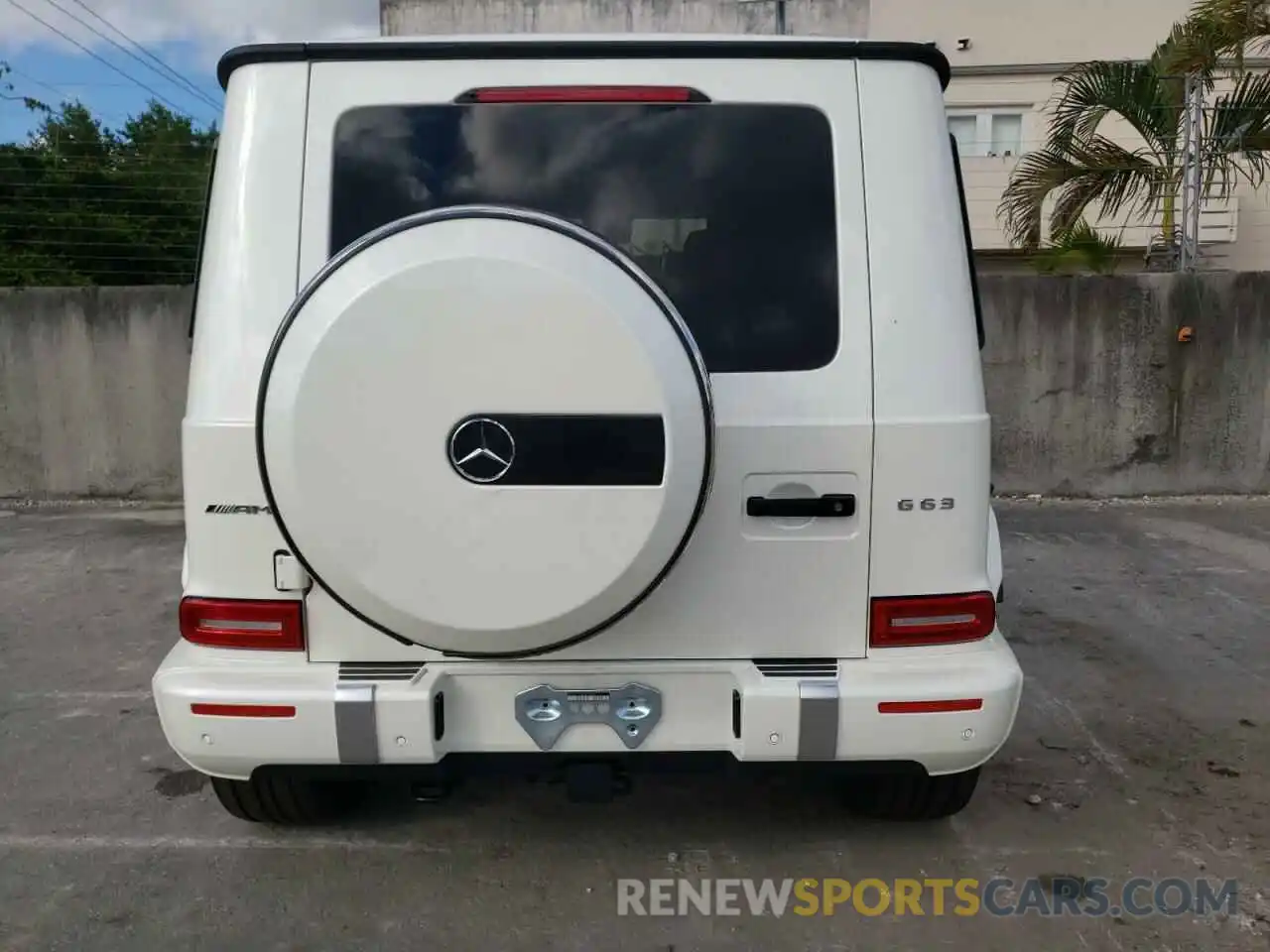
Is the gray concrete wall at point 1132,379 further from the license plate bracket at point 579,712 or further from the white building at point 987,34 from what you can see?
the license plate bracket at point 579,712

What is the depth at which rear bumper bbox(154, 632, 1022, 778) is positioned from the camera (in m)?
2.59

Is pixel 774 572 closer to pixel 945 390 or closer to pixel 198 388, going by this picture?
pixel 945 390

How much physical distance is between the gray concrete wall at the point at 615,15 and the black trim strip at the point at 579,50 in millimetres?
12631

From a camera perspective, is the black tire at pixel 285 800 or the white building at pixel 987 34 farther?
the white building at pixel 987 34

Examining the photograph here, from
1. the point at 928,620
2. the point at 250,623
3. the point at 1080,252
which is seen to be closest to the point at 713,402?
the point at 928,620

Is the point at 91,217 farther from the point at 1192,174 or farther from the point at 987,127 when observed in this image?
the point at 987,127

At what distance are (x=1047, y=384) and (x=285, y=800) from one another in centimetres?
704

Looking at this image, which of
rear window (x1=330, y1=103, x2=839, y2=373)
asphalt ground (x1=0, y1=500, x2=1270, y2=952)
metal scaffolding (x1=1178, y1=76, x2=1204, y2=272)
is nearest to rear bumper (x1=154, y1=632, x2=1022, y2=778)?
asphalt ground (x1=0, y1=500, x2=1270, y2=952)

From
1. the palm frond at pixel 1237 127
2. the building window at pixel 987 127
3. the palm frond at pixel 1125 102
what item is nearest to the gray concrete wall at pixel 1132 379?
the palm frond at pixel 1237 127

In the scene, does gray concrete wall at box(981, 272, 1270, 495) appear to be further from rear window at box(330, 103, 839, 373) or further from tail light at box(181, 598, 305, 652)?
tail light at box(181, 598, 305, 652)

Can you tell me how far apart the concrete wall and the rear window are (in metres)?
6.21

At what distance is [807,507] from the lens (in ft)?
8.63

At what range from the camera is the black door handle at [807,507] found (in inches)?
103

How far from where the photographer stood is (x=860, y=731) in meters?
2.62
